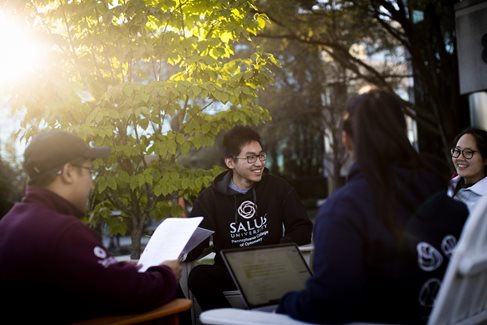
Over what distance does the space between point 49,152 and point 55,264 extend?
1.52 ft

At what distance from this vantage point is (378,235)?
194 centimetres

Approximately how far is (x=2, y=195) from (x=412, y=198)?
1191 cm

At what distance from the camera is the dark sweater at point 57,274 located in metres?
2.13

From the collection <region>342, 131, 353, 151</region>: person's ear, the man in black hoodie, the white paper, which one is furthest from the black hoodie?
<region>342, 131, 353, 151</region>: person's ear

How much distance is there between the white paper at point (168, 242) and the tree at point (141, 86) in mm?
1583

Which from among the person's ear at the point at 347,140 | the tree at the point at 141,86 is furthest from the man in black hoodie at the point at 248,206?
the person's ear at the point at 347,140

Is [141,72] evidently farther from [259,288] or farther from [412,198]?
[412,198]

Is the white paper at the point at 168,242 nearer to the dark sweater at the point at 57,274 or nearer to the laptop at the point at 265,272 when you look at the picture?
the laptop at the point at 265,272

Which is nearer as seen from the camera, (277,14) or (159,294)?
(159,294)

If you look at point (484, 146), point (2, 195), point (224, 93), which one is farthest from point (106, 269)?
point (2, 195)

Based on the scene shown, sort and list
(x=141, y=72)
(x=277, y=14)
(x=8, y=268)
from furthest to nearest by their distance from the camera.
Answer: (x=277, y=14) < (x=141, y=72) < (x=8, y=268)

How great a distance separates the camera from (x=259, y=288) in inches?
109

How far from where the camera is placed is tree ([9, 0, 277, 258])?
14.8 feet

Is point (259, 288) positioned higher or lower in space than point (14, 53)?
lower
